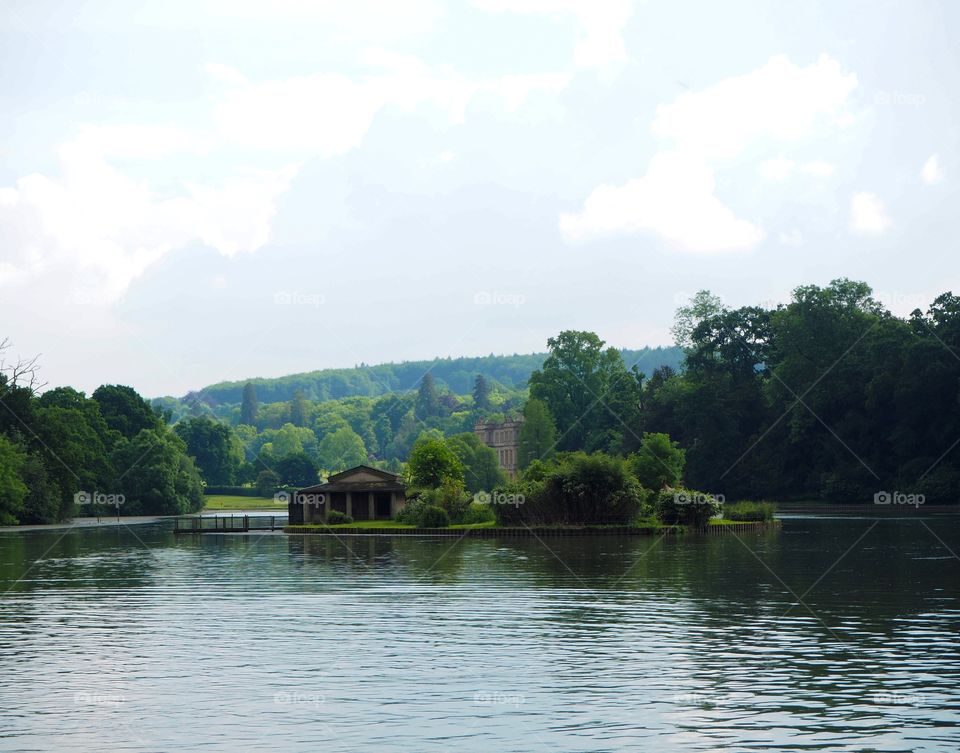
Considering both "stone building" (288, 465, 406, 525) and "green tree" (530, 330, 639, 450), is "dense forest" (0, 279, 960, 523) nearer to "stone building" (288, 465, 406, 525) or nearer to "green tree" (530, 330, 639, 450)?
"green tree" (530, 330, 639, 450)

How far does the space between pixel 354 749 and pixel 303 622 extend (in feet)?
47.7

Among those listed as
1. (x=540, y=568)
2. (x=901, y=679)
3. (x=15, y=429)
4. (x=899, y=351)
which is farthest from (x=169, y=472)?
(x=901, y=679)

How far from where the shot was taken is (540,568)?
4894 centimetres

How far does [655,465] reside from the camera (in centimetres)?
8644

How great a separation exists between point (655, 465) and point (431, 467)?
52.2 ft

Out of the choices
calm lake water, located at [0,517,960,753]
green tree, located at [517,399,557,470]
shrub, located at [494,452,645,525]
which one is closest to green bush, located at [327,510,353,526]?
shrub, located at [494,452,645,525]

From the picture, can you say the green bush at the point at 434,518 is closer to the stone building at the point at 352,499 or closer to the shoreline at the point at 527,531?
the shoreline at the point at 527,531

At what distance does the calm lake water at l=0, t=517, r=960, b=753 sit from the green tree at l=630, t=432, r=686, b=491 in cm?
3397

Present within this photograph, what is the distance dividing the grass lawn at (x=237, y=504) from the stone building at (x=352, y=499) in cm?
6916

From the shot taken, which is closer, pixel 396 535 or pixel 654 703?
pixel 654 703

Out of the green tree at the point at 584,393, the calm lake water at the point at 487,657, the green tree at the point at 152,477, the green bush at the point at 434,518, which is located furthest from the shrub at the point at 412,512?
the green tree at the point at 584,393

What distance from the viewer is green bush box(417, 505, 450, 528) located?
79500 mm

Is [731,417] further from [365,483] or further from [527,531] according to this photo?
[527,531]

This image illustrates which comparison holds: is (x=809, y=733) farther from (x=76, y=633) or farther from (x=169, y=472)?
(x=169, y=472)
